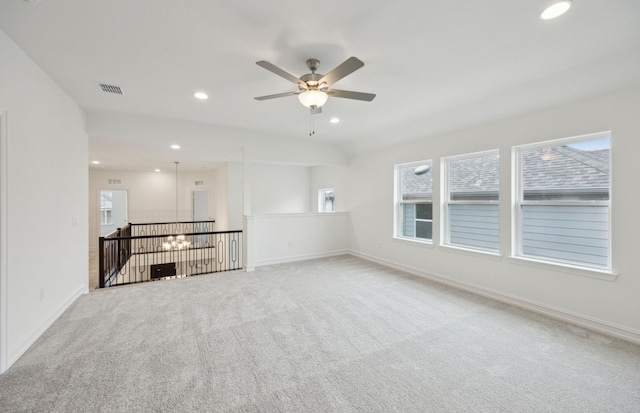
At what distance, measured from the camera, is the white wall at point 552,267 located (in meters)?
2.68

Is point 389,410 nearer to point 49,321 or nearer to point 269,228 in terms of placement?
point 49,321

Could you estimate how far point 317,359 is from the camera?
7.67ft

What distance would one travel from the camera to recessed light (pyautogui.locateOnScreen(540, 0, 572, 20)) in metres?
1.85

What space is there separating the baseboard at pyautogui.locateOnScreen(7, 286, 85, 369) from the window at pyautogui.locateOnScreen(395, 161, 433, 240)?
5.36m

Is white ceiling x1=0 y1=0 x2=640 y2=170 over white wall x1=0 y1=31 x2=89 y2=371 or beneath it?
over

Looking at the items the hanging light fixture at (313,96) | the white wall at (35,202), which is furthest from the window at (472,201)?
the white wall at (35,202)

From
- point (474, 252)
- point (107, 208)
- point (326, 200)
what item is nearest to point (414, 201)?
point (474, 252)

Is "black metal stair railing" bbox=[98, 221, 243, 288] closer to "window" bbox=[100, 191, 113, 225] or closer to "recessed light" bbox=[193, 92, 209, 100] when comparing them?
"window" bbox=[100, 191, 113, 225]

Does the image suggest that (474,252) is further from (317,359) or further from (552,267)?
(317,359)

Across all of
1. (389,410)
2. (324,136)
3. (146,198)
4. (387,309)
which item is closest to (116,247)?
(146,198)

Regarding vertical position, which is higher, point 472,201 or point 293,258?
point 472,201

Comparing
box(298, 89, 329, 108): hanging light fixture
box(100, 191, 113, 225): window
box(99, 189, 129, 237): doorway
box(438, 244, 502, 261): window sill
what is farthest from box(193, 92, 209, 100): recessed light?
box(100, 191, 113, 225): window

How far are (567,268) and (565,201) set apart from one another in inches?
31.6

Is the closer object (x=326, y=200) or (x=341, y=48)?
(x=341, y=48)
